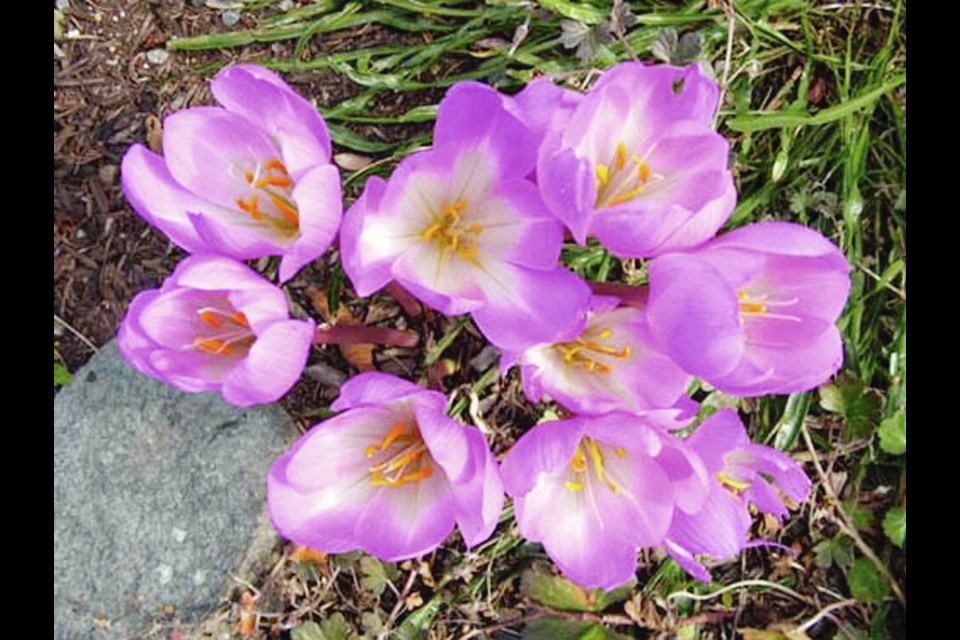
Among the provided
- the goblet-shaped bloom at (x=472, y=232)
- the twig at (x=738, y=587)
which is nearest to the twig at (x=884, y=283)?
the twig at (x=738, y=587)

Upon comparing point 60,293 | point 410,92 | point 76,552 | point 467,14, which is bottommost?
point 76,552

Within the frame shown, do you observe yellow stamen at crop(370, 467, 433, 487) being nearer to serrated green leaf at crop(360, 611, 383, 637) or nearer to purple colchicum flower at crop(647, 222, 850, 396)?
purple colchicum flower at crop(647, 222, 850, 396)

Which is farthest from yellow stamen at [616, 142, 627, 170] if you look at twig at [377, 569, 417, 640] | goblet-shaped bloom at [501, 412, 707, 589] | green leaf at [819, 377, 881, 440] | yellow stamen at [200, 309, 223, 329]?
twig at [377, 569, 417, 640]

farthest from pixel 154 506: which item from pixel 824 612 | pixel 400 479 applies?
pixel 824 612

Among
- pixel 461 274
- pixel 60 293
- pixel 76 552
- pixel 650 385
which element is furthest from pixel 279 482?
pixel 60 293

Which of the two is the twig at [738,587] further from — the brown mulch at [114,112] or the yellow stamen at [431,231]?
the brown mulch at [114,112]

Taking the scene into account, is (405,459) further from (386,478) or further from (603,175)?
(603,175)
